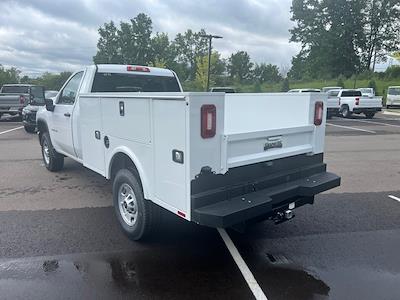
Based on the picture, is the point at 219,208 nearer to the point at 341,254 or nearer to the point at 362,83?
the point at 341,254

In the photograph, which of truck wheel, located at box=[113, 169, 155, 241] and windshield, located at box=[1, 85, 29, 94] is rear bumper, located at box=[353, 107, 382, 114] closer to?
windshield, located at box=[1, 85, 29, 94]

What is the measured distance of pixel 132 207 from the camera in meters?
4.51

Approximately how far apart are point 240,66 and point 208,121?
3818 inches

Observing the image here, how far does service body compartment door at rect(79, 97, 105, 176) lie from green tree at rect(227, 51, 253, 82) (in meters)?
93.9

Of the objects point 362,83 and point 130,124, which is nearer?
point 130,124

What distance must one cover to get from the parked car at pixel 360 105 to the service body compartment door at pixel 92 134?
21787 mm

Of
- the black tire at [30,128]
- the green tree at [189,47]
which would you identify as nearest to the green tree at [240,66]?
the green tree at [189,47]

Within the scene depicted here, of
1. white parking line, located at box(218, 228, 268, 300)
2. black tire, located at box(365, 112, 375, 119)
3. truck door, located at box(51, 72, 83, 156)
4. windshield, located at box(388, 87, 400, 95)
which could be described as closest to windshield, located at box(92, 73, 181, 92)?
truck door, located at box(51, 72, 83, 156)

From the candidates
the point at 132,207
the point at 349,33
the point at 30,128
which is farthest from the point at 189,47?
the point at 132,207

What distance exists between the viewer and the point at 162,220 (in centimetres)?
426

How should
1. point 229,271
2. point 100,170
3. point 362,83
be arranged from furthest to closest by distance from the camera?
point 362,83
point 100,170
point 229,271

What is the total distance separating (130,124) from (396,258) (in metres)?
3.14

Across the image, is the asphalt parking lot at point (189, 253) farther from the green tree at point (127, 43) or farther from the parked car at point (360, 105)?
the green tree at point (127, 43)

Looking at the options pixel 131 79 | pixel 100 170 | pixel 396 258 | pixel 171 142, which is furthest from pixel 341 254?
pixel 131 79
